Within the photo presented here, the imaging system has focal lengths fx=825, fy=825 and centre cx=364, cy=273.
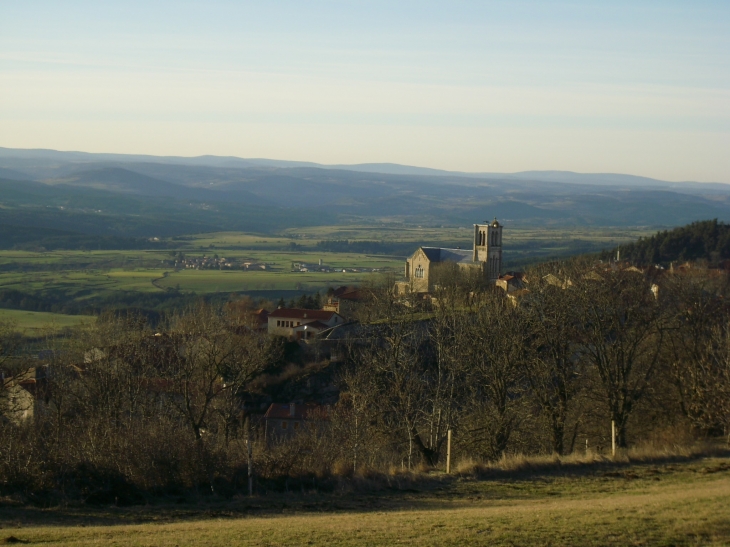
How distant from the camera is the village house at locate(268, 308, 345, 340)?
4503cm

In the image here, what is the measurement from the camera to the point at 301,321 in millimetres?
46219

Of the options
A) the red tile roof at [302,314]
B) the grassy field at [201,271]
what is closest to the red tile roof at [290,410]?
the red tile roof at [302,314]

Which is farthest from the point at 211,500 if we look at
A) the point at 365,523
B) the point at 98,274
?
the point at 98,274

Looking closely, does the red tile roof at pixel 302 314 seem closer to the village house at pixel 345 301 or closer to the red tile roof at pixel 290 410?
the village house at pixel 345 301

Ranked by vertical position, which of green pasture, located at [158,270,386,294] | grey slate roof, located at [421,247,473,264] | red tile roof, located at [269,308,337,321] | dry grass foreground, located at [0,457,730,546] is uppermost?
dry grass foreground, located at [0,457,730,546]

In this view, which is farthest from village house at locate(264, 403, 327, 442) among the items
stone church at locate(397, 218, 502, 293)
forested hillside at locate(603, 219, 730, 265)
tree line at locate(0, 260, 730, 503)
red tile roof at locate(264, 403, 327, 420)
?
forested hillside at locate(603, 219, 730, 265)

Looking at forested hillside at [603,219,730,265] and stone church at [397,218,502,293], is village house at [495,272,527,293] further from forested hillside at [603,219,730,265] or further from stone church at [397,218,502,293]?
forested hillside at [603,219,730,265]

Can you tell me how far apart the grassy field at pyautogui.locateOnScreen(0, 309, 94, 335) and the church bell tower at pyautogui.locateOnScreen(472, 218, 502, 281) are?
28.5 m

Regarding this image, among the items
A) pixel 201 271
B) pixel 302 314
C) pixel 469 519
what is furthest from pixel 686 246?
pixel 469 519

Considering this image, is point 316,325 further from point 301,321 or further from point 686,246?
point 686,246

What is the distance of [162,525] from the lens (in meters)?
12.0

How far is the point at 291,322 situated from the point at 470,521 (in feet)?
117

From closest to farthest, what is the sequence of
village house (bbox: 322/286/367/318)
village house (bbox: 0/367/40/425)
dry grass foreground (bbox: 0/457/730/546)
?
dry grass foreground (bbox: 0/457/730/546) < village house (bbox: 0/367/40/425) < village house (bbox: 322/286/367/318)

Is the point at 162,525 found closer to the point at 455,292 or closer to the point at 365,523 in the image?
the point at 365,523
